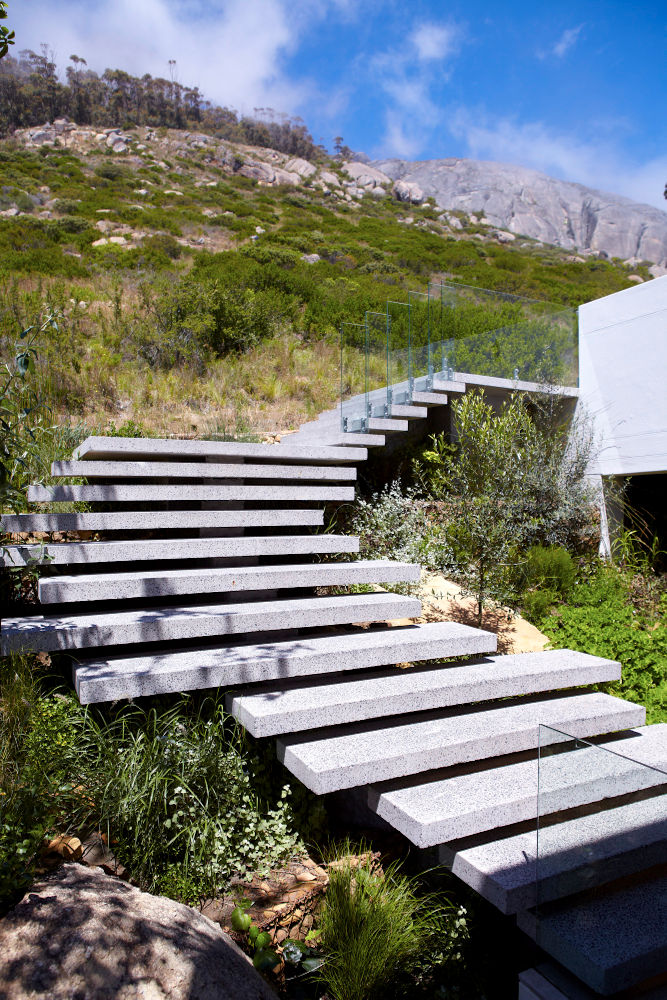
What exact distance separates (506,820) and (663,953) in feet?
2.26

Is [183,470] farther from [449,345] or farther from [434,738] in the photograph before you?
[449,345]

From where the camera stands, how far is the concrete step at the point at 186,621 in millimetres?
2869

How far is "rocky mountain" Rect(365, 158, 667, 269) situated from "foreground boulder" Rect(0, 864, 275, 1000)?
5328 cm

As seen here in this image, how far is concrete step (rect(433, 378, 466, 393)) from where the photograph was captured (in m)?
6.95

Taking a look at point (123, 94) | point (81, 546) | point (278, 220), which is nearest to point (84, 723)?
point (81, 546)

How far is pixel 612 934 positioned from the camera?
192cm

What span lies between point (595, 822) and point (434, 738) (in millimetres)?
936

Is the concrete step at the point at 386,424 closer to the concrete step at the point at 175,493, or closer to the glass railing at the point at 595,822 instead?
the concrete step at the point at 175,493

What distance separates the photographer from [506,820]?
98.5 inches

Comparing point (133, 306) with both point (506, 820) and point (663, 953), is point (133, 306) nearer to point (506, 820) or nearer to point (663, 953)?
point (506, 820)

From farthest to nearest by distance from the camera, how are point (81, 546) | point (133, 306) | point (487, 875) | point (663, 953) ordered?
point (133, 306) < point (81, 546) < point (487, 875) < point (663, 953)

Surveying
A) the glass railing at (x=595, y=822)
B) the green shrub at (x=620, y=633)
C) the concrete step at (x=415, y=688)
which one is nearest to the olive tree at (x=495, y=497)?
the green shrub at (x=620, y=633)

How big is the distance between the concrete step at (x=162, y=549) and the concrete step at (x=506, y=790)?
1796 millimetres

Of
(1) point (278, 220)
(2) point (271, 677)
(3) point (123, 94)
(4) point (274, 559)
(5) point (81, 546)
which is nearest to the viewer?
(2) point (271, 677)
